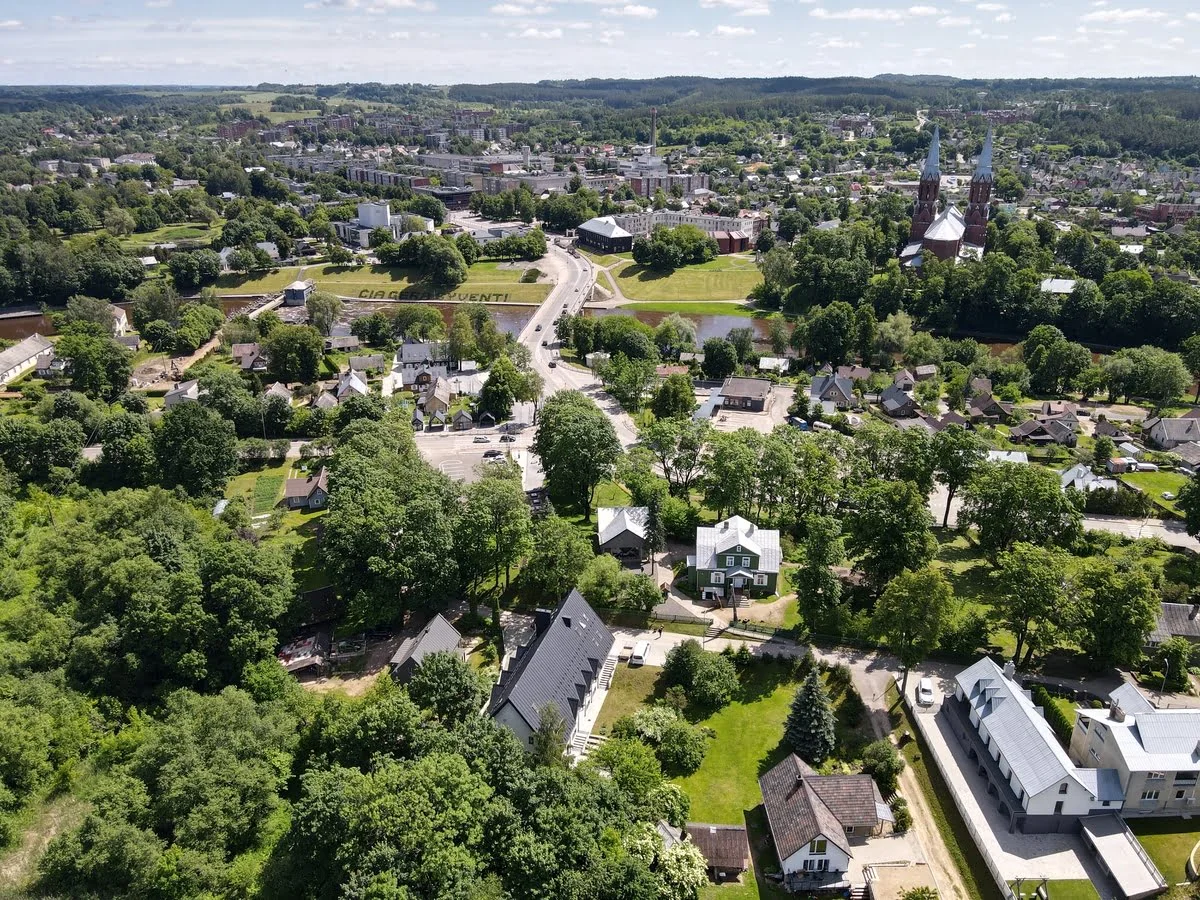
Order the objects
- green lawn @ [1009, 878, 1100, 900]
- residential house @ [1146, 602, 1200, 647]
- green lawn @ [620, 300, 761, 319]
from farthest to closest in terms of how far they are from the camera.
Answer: green lawn @ [620, 300, 761, 319]
residential house @ [1146, 602, 1200, 647]
green lawn @ [1009, 878, 1100, 900]

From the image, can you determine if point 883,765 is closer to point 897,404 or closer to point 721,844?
point 721,844

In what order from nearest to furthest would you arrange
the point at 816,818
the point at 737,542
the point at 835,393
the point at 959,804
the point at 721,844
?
1. the point at 816,818
2. the point at 721,844
3. the point at 959,804
4. the point at 737,542
5. the point at 835,393

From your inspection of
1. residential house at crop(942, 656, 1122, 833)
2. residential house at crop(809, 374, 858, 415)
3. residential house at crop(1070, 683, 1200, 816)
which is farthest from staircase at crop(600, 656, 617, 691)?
residential house at crop(809, 374, 858, 415)

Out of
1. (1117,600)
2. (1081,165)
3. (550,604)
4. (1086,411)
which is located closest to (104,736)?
(550,604)

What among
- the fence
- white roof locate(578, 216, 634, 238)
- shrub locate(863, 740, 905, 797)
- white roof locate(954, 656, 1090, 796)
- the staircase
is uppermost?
white roof locate(578, 216, 634, 238)

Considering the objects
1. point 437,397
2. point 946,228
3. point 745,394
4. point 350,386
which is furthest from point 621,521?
point 946,228

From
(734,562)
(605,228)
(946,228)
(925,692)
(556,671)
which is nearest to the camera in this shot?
(556,671)

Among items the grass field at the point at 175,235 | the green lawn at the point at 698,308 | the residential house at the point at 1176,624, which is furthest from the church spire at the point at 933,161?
the grass field at the point at 175,235

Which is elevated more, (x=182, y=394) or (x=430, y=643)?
(x=430, y=643)

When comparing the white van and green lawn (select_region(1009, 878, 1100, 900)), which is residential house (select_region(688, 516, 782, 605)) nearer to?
the white van
